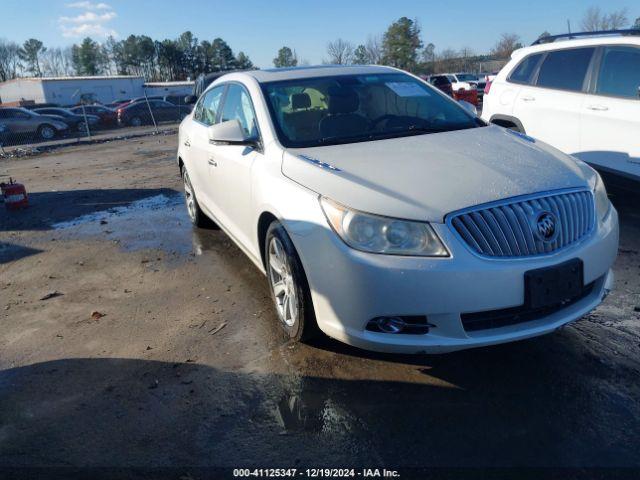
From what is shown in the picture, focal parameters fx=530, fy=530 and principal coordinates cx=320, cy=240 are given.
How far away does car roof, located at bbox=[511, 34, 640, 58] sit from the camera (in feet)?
18.1

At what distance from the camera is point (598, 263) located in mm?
2889

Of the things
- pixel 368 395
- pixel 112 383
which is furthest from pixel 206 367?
pixel 368 395

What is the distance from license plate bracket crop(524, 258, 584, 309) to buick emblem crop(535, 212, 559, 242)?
0.49ft

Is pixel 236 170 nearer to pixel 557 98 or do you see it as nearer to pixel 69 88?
pixel 557 98

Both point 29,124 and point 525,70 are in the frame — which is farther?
point 29,124

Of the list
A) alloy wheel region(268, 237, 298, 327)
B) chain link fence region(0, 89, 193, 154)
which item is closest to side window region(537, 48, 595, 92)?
alloy wheel region(268, 237, 298, 327)

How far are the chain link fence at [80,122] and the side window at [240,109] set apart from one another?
19836mm

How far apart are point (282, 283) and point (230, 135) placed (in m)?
1.15

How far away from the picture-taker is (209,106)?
5.43m

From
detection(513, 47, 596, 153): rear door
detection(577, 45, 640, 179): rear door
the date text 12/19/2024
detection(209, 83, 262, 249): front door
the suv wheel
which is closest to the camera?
the date text 12/19/2024

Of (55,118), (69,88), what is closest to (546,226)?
(55,118)

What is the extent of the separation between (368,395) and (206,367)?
3.52ft

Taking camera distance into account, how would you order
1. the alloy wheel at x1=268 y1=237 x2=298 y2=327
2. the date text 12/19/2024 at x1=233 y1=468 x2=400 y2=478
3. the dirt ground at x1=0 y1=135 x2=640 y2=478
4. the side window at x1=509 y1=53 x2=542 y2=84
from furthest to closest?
the side window at x1=509 y1=53 x2=542 y2=84
the alloy wheel at x1=268 y1=237 x2=298 y2=327
the dirt ground at x1=0 y1=135 x2=640 y2=478
the date text 12/19/2024 at x1=233 y1=468 x2=400 y2=478

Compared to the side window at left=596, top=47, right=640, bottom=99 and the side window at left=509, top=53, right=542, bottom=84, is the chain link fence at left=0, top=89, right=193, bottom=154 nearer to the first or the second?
the side window at left=509, top=53, right=542, bottom=84
